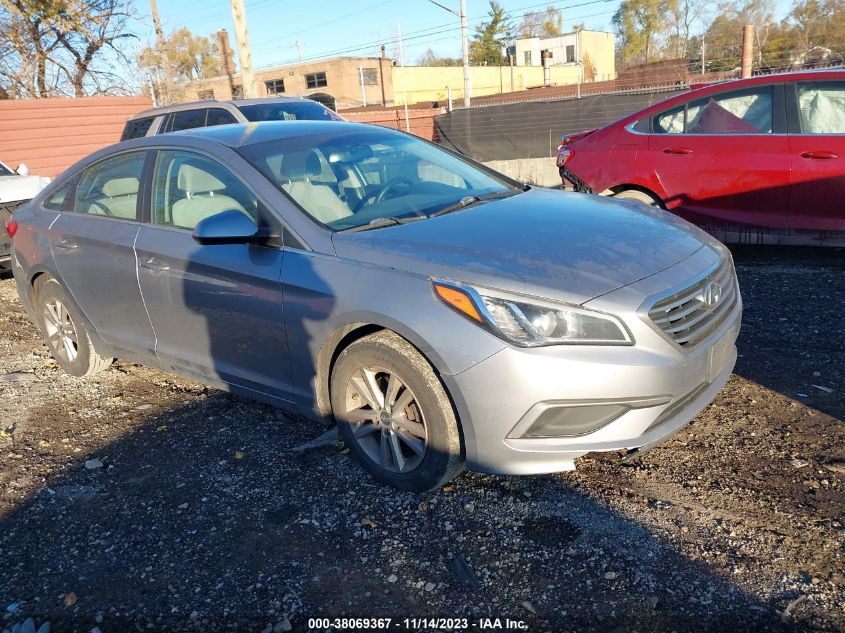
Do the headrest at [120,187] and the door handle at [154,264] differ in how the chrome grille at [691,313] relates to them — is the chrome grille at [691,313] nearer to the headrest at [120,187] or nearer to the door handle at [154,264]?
the door handle at [154,264]

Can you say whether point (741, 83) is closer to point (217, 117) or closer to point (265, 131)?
point (265, 131)

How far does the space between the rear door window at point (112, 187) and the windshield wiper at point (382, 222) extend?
1.64m

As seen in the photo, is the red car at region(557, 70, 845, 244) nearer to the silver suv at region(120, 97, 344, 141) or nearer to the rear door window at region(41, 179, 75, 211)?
the silver suv at region(120, 97, 344, 141)

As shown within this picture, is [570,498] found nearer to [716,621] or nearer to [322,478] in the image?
[716,621]

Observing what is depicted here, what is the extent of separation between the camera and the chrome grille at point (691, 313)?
2.86 metres

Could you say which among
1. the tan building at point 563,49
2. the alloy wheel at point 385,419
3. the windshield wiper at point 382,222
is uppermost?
the tan building at point 563,49

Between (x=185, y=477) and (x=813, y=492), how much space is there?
289 cm

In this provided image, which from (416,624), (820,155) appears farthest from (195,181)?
(820,155)

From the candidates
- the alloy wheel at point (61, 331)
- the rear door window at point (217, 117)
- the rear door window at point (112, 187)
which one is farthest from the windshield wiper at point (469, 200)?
the rear door window at point (217, 117)

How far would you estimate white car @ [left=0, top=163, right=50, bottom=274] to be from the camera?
8.32 metres

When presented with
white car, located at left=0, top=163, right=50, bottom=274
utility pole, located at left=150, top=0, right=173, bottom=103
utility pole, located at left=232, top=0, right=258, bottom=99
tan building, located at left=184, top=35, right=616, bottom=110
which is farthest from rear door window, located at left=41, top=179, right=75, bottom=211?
tan building, located at left=184, top=35, right=616, bottom=110

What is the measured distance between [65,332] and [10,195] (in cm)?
465

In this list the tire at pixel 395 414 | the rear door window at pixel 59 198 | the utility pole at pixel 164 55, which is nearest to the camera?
the tire at pixel 395 414

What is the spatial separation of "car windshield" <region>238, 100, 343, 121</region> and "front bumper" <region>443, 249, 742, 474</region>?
7.18 meters
